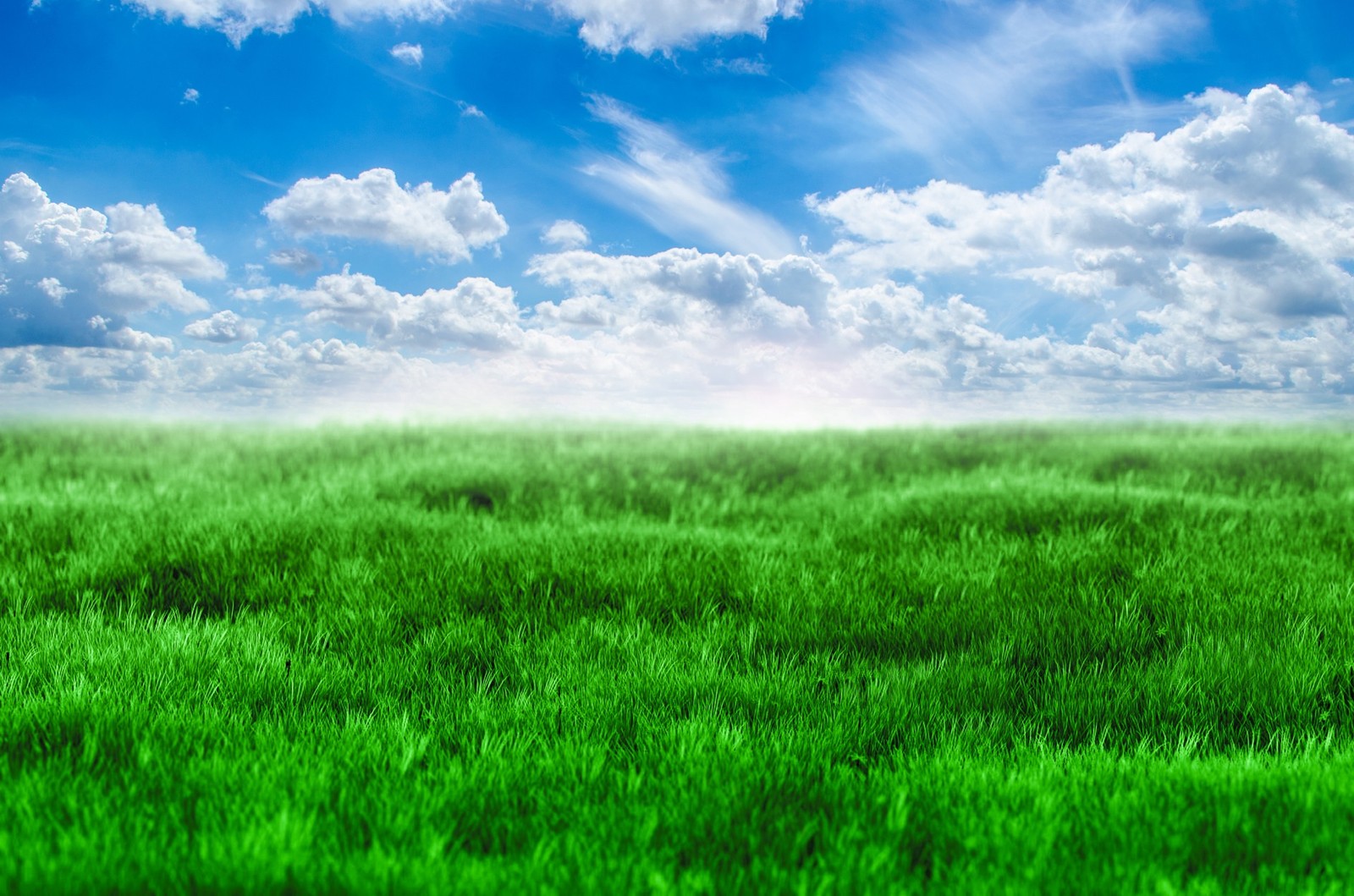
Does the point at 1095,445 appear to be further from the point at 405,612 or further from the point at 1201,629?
the point at 405,612

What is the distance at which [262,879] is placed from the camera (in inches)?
80.7

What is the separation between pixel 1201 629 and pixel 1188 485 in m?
5.90

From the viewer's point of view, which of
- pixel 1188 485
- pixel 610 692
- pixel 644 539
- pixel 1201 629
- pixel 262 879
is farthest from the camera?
pixel 1188 485

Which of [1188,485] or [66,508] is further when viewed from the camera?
[1188,485]

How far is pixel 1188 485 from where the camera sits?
961 centimetres

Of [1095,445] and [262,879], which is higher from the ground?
[1095,445]

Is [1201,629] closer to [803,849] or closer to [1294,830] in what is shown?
[1294,830]

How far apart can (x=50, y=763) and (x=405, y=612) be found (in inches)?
80.1

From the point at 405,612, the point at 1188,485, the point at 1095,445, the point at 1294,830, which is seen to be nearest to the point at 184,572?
the point at 405,612

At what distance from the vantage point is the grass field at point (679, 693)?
2254mm

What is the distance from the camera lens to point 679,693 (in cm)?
355

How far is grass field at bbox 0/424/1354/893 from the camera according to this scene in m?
2.25

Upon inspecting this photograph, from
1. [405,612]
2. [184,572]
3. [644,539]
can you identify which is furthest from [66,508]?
[644,539]

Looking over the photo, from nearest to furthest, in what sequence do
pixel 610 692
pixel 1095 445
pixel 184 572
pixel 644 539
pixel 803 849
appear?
1. pixel 803 849
2. pixel 610 692
3. pixel 184 572
4. pixel 644 539
5. pixel 1095 445
